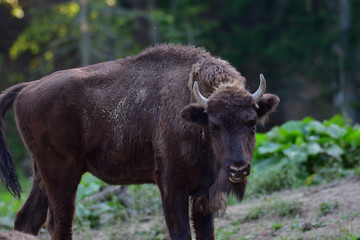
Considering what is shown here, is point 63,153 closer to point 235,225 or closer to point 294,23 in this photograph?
point 235,225

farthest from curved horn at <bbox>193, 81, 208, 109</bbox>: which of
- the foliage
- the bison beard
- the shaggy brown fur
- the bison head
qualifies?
the foliage

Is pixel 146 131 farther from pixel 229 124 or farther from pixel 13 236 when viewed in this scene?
pixel 13 236

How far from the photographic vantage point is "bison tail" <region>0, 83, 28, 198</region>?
713 cm

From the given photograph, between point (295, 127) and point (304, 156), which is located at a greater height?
point (295, 127)

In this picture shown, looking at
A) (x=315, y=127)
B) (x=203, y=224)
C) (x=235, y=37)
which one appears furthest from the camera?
(x=235, y=37)

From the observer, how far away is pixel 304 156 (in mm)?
10031

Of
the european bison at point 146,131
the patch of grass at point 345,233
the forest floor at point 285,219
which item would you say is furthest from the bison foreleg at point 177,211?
the patch of grass at point 345,233

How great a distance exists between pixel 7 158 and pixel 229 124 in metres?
2.91

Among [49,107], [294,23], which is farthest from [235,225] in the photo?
[294,23]

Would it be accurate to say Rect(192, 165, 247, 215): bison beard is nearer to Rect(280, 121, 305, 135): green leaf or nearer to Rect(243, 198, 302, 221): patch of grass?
Rect(243, 198, 302, 221): patch of grass

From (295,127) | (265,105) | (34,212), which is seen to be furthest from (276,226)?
(295,127)

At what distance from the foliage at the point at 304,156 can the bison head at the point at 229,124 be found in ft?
12.2

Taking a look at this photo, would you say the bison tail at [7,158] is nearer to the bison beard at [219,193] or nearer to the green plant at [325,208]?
the bison beard at [219,193]

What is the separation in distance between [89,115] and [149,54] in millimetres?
989
